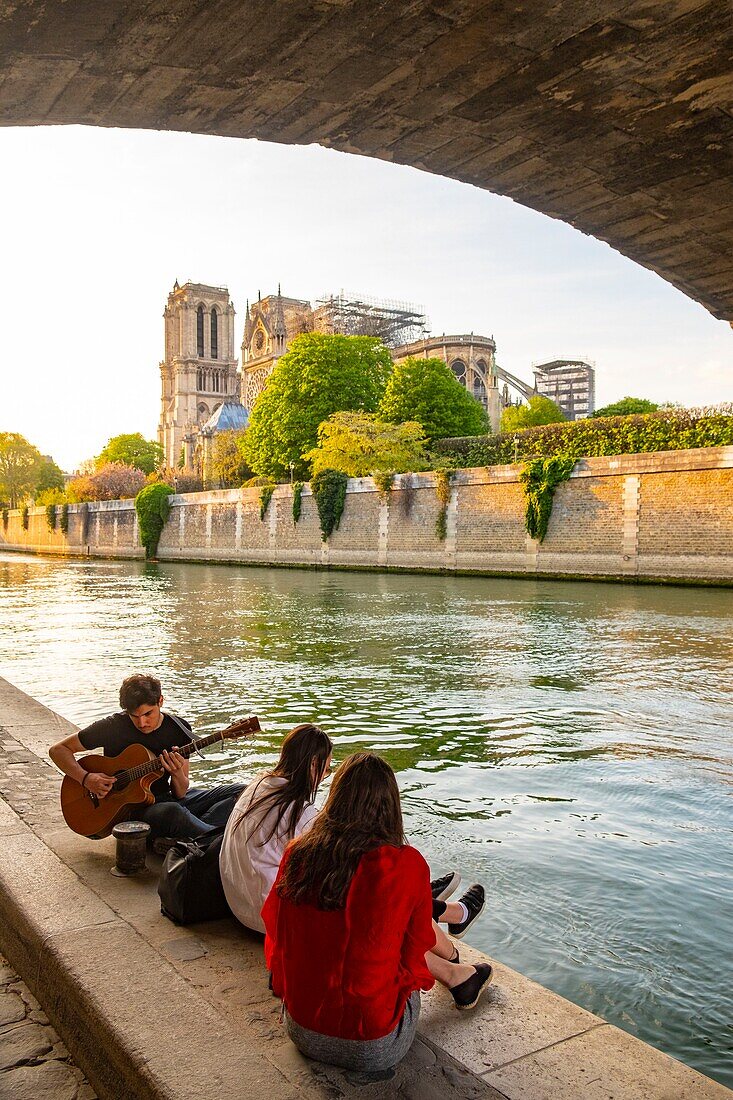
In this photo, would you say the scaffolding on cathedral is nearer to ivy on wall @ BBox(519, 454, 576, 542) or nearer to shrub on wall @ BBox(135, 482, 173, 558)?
shrub on wall @ BBox(135, 482, 173, 558)

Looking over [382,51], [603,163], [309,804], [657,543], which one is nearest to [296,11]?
[382,51]

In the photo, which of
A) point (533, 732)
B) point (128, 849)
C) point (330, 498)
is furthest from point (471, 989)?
point (330, 498)

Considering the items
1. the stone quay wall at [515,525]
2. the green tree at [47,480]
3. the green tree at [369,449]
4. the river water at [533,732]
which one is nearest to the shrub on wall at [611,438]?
the stone quay wall at [515,525]

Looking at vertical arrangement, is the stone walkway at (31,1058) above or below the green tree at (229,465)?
below

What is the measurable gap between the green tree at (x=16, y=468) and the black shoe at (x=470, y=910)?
92598mm

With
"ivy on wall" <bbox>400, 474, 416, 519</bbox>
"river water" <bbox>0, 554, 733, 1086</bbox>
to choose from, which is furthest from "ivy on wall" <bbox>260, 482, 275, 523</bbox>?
"river water" <bbox>0, 554, 733, 1086</bbox>

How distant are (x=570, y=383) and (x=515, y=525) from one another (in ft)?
263

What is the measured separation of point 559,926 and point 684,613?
48.5 ft

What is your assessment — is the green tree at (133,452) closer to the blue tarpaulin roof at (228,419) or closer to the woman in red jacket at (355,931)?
the blue tarpaulin roof at (228,419)

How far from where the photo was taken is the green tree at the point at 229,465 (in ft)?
199

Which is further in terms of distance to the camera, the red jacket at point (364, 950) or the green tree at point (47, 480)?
the green tree at point (47, 480)

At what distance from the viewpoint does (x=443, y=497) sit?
34406 mm

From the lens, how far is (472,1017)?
2898mm

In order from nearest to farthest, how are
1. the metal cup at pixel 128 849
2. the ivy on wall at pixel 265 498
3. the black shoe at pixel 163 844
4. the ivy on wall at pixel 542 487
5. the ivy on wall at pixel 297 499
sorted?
the metal cup at pixel 128 849, the black shoe at pixel 163 844, the ivy on wall at pixel 542 487, the ivy on wall at pixel 297 499, the ivy on wall at pixel 265 498
